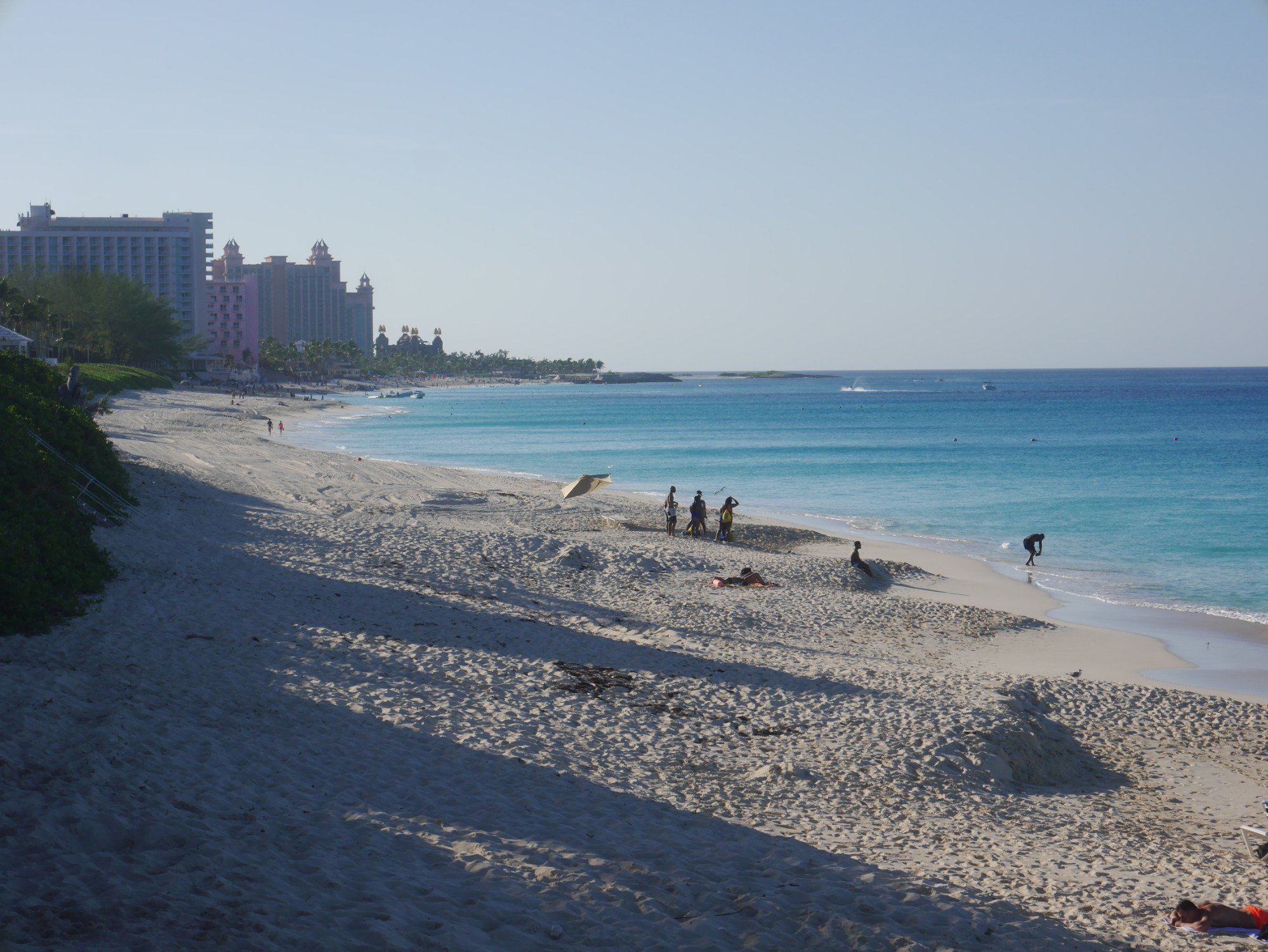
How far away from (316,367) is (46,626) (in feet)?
591

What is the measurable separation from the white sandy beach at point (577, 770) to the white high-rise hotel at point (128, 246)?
16596cm

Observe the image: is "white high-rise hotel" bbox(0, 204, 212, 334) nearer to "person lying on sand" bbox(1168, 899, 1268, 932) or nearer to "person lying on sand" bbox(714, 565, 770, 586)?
"person lying on sand" bbox(714, 565, 770, 586)

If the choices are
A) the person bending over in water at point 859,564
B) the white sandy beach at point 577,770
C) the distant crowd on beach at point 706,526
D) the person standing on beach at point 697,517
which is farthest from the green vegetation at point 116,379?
the white sandy beach at point 577,770

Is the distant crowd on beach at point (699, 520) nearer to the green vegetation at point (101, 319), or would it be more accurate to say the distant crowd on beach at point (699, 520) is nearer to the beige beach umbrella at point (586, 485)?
the beige beach umbrella at point (586, 485)

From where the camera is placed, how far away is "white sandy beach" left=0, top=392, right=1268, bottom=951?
5.68 meters

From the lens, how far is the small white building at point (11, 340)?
1735 inches

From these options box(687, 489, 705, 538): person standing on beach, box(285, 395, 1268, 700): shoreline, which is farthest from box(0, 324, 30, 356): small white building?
box(285, 395, 1268, 700): shoreline

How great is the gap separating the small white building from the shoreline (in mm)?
41136

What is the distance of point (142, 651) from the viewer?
1006 centimetres

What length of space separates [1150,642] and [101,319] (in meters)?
101

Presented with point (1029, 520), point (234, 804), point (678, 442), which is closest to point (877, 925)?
point (234, 804)

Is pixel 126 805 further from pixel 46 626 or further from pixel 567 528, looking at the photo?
pixel 567 528

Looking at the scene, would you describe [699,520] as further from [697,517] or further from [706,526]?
[706,526]

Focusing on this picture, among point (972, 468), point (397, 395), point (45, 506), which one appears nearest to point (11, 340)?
point (45, 506)
